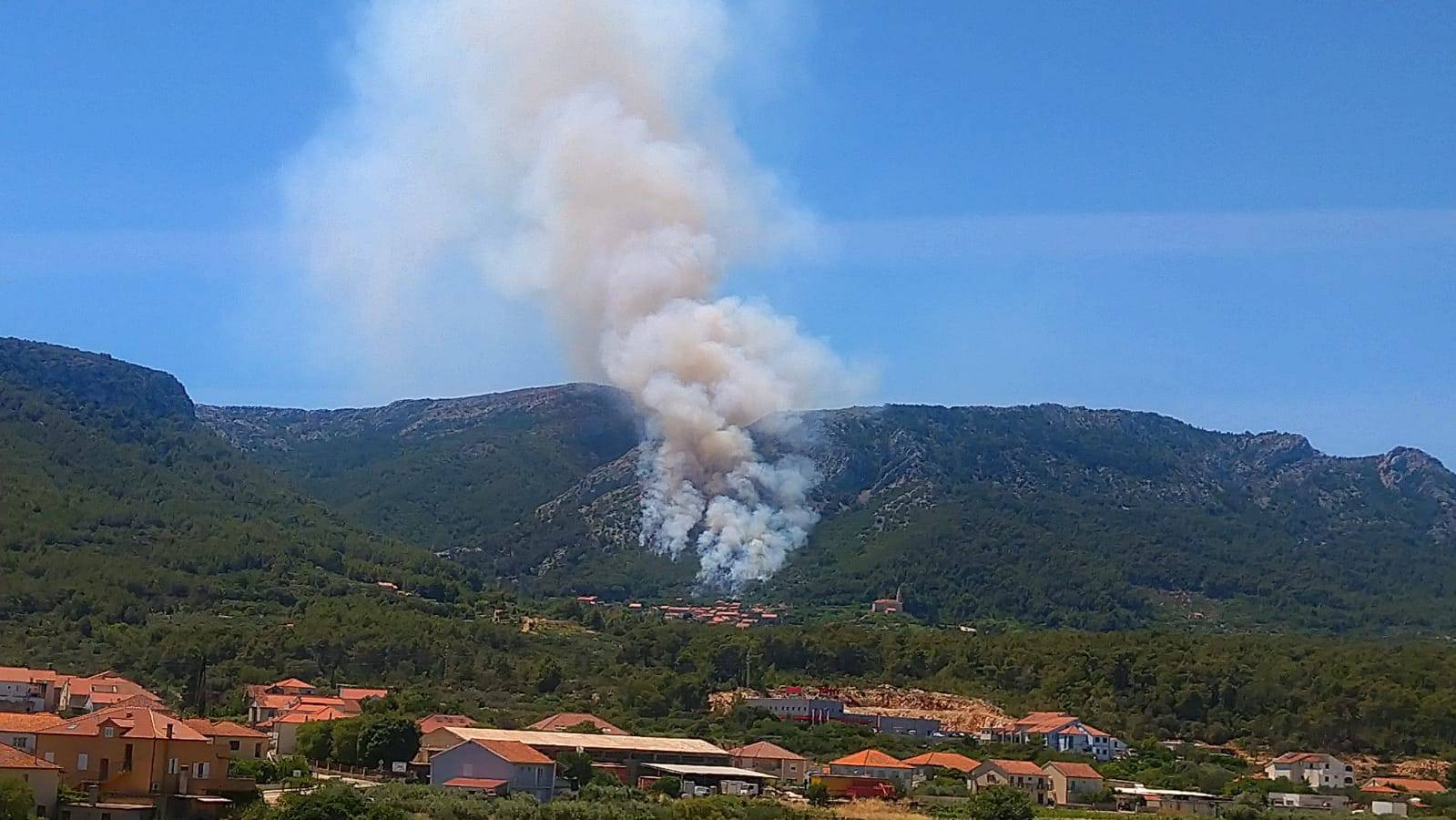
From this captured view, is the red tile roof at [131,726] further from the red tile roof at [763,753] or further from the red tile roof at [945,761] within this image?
the red tile roof at [945,761]

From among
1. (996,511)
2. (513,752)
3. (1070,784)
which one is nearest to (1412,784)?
(1070,784)

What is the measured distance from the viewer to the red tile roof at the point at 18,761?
A: 4059 centimetres

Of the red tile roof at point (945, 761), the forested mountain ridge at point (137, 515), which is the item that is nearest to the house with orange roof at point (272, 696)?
the forested mountain ridge at point (137, 515)

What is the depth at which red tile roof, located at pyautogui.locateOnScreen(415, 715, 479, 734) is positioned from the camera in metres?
62.3

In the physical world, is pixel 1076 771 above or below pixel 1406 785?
above

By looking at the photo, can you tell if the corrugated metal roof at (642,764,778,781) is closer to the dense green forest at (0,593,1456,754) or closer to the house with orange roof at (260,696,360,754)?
the house with orange roof at (260,696,360,754)

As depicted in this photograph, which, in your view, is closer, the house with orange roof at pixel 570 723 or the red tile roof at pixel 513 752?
the red tile roof at pixel 513 752

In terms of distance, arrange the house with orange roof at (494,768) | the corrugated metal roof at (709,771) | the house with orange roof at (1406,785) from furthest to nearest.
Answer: the house with orange roof at (1406,785), the corrugated metal roof at (709,771), the house with orange roof at (494,768)

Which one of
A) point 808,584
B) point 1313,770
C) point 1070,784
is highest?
point 808,584

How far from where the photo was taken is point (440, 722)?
65.2 meters

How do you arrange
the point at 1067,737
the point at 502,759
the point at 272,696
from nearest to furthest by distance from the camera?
the point at 502,759
the point at 272,696
the point at 1067,737

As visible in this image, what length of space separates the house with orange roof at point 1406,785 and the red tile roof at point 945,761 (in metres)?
14.4

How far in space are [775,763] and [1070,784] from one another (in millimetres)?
10021

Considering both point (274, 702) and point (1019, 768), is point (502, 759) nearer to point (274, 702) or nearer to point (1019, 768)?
point (1019, 768)
